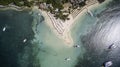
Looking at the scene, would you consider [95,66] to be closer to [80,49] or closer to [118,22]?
[80,49]

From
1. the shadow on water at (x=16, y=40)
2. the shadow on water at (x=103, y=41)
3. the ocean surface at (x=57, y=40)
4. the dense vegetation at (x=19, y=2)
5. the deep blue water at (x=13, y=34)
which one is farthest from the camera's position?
the dense vegetation at (x=19, y=2)

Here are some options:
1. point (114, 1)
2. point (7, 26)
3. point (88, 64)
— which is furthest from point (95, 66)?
point (7, 26)

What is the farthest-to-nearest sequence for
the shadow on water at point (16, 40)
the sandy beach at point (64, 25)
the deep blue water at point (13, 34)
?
the sandy beach at point (64, 25), the deep blue water at point (13, 34), the shadow on water at point (16, 40)

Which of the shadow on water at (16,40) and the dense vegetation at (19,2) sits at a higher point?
the dense vegetation at (19,2)

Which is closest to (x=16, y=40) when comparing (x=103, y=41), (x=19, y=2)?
(x=19, y=2)

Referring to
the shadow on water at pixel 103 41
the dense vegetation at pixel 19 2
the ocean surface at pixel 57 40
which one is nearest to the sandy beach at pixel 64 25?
the ocean surface at pixel 57 40

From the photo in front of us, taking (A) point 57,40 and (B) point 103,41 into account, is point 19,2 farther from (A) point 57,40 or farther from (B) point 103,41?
(B) point 103,41

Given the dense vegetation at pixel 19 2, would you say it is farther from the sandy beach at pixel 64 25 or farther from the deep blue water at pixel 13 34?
the sandy beach at pixel 64 25
